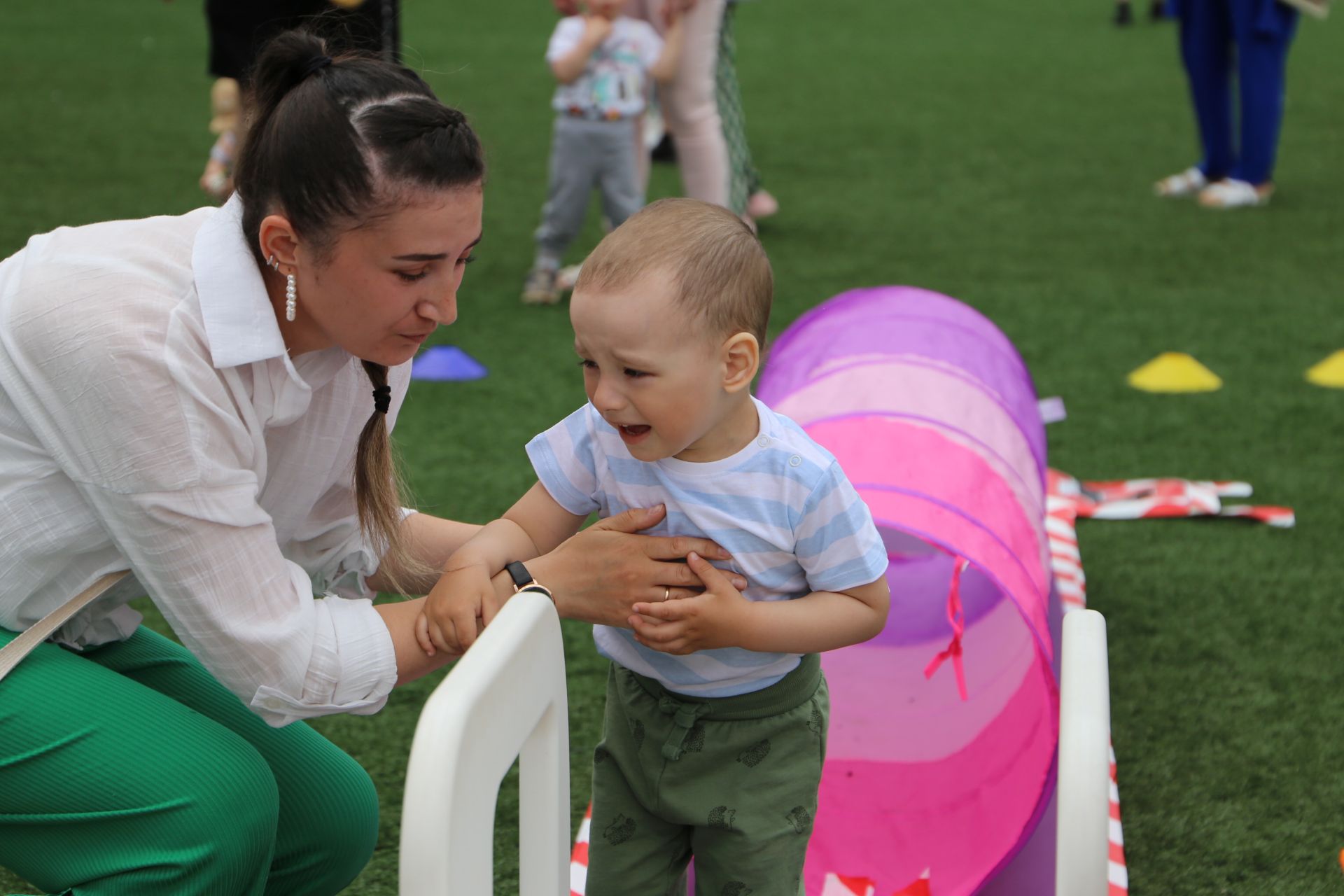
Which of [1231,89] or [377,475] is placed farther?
[1231,89]

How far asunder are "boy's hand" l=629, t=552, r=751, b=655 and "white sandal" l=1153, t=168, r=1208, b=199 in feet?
17.9

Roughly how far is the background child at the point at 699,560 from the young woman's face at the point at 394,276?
0.14m

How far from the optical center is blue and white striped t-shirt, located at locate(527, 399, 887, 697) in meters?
1.62

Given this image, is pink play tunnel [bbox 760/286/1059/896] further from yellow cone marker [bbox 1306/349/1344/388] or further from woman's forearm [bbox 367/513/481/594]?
yellow cone marker [bbox 1306/349/1344/388]

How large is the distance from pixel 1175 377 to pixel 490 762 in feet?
11.1

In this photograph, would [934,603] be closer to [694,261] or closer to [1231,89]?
[694,261]

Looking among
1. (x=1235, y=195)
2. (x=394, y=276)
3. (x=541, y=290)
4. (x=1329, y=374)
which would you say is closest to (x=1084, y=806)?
(x=394, y=276)

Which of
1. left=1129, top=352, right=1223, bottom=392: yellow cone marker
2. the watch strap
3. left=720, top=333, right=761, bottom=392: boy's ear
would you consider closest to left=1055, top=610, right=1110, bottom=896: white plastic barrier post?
left=720, top=333, right=761, bottom=392: boy's ear

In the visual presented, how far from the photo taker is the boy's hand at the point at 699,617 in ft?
5.17

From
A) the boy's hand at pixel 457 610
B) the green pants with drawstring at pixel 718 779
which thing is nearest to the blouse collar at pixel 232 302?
the boy's hand at pixel 457 610

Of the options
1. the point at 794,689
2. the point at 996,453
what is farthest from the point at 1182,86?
the point at 794,689

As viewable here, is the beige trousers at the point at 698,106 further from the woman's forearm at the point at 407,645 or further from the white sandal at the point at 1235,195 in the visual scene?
the woman's forearm at the point at 407,645

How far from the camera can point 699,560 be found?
1604 millimetres

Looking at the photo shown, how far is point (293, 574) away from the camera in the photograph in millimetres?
1639
